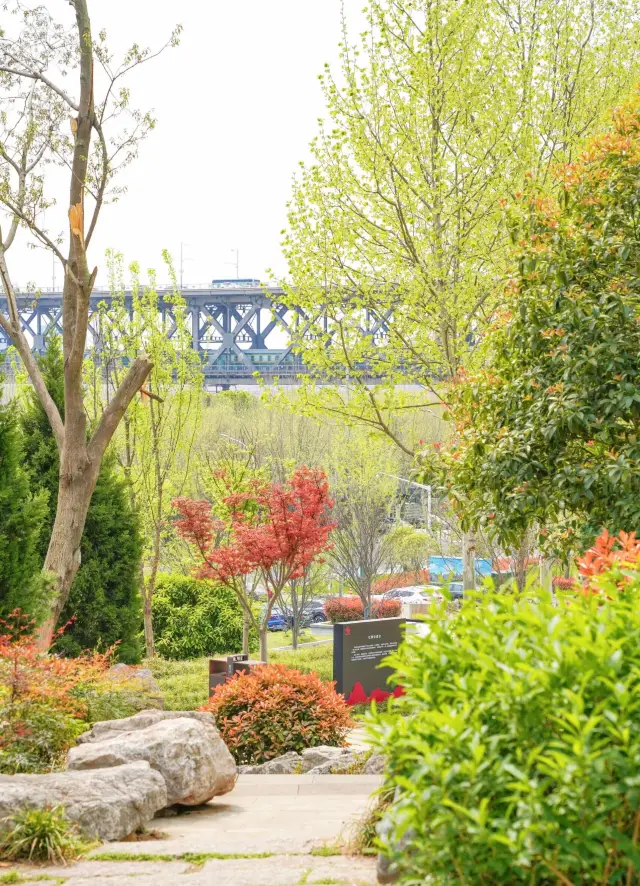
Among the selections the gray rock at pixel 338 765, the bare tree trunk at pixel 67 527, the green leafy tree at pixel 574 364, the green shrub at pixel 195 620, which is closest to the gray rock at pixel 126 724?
the gray rock at pixel 338 765

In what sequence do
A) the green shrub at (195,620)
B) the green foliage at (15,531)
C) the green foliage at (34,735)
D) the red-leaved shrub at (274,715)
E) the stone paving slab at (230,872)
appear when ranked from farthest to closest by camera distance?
the green shrub at (195,620) < the green foliage at (15,531) < the red-leaved shrub at (274,715) < the green foliage at (34,735) < the stone paving slab at (230,872)

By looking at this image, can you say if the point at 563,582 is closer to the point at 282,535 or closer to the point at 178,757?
the point at 282,535

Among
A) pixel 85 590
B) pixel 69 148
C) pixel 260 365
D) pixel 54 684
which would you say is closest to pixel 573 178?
pixel 54 684

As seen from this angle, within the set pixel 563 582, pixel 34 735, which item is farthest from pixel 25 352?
pixel 563 582

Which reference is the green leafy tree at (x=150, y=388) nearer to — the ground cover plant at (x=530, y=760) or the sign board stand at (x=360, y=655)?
the sign board stand at (x=360, y=655)

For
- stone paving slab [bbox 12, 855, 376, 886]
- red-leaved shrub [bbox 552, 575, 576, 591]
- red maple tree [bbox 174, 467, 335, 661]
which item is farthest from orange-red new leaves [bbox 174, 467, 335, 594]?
stone paving slab [bbox 12, 855, 376, 886]

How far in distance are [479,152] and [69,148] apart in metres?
5.60

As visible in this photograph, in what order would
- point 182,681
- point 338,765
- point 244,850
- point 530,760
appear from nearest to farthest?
point 530,760 < point 244,850 < point 338,765 < point 182,681

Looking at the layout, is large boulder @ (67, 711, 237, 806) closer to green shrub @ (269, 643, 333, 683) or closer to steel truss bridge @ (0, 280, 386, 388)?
green shrub @ (269, 643, 333, 683)

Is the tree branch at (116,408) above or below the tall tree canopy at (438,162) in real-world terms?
below

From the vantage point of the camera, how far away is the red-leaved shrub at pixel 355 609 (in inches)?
1095

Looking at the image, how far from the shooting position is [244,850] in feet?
13.9

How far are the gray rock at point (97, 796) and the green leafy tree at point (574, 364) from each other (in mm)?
3369

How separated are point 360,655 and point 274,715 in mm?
4319
